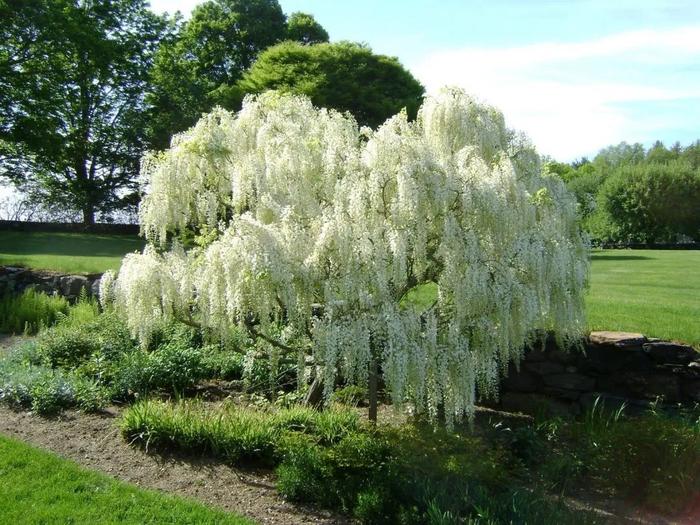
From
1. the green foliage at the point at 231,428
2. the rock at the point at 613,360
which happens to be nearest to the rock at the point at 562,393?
the rock at the point at 613,360

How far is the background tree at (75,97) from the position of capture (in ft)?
73.8

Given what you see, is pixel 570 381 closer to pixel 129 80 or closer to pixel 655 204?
pixel 129 80

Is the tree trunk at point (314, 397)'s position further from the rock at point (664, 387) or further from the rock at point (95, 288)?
the rock at point (95, 288)

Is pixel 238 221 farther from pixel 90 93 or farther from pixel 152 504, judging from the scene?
pixel 90 93

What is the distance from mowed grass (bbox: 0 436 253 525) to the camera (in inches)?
184

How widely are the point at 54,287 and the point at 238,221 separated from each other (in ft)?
34.3

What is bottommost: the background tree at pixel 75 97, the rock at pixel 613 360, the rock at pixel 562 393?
the rock at pixel 562 393

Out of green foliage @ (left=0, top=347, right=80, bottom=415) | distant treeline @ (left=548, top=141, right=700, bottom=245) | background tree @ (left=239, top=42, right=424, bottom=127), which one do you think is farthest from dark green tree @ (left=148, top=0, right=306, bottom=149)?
green foliage @ (left=0, top=347, right=80, bottom=415)

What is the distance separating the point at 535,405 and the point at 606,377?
0.86 metres

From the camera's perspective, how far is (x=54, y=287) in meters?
14.0

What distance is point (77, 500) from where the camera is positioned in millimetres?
4945

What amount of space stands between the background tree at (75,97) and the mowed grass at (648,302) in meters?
19.1

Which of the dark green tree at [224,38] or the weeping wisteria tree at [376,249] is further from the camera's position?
the dark green tree at [224,38]

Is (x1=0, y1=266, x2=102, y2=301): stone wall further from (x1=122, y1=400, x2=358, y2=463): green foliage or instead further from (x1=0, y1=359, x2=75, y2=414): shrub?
(x1=122, y1=400, x2=358, y2=463): green foliage
